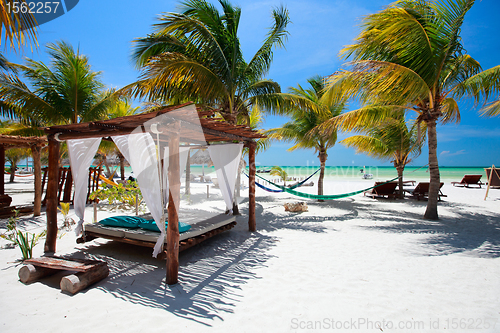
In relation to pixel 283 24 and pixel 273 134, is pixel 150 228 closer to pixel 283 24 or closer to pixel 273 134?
pixel 283 24

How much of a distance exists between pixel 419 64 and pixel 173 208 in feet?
18.6

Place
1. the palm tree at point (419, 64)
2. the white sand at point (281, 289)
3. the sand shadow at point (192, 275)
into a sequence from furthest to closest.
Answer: the palm tree at point (419, 64)
the sand shadow at point (192, 275)
the white sand at point (281, 289)

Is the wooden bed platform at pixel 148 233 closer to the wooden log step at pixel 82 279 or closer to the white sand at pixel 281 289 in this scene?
the white sand at pixel 281 289

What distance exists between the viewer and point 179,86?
566 centimetres

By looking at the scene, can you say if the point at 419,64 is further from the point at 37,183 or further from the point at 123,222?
the point at 37,183

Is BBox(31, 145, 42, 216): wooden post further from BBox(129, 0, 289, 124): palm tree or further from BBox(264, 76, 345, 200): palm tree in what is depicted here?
BBox(264, 76, 345, 200): palm tree

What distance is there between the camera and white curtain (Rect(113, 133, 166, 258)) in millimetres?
2861

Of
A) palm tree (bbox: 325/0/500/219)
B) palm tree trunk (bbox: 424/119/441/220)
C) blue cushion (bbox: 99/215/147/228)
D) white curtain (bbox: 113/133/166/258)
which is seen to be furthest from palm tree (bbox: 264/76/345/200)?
white curtain (bbox: 113/133/166/258)

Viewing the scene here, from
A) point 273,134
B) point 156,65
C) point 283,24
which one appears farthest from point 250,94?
point 273,134

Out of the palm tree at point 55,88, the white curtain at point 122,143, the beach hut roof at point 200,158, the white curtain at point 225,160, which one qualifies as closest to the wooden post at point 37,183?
the palm tree at point 55,88

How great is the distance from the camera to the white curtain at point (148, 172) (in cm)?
286

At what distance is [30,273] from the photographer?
8.60ft

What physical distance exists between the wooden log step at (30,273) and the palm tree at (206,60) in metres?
3.66

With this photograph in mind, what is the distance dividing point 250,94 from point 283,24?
1789 mm
